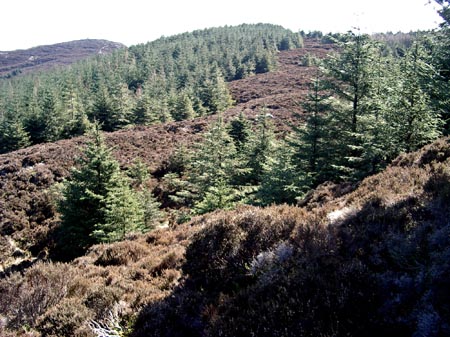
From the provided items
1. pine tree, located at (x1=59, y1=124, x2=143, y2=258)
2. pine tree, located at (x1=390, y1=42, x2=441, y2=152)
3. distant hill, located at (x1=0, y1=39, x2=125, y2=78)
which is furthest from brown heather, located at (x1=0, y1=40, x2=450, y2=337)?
distant hill, located at (x1=0, y1=39, x2=125, y2=78)

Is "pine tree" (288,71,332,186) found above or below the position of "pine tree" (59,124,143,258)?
above

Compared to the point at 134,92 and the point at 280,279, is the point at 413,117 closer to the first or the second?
the point at 280,279

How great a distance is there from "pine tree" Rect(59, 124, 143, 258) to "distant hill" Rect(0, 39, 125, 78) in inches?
5866

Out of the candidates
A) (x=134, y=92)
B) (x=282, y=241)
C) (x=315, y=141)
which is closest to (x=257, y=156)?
(x=315, y=141)

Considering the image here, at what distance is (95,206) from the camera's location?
14758mm

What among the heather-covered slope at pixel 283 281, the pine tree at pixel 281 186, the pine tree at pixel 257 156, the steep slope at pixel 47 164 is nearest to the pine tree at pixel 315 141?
the pine tree at pixel 281 186

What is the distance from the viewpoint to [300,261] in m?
4.23

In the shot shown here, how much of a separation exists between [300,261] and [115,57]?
116 metres

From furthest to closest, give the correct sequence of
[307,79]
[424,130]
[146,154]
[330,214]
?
[307,79]
[146,154]
[424,130]
[330,214]

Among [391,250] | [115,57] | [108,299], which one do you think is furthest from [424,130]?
[115,57]

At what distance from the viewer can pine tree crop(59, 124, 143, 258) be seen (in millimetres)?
13484

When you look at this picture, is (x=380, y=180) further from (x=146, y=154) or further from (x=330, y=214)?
(x=146, y=154)

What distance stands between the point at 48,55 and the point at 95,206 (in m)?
183

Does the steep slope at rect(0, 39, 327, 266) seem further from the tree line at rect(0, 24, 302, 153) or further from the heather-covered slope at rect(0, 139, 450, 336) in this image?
the heather-covered slope at rect(0, 139, 450, 336)
